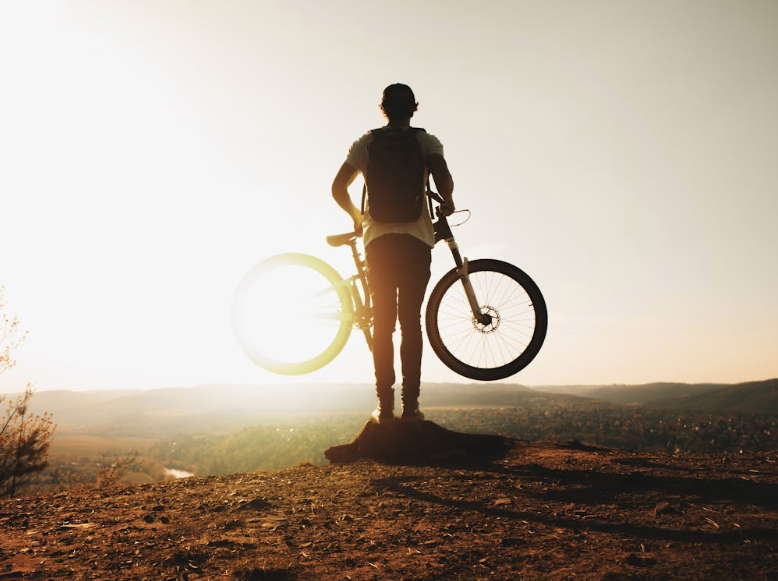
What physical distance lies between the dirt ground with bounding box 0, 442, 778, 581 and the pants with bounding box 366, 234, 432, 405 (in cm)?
135

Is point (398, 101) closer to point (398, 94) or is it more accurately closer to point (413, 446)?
point (398, 94)

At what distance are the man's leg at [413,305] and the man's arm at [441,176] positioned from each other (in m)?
0.71

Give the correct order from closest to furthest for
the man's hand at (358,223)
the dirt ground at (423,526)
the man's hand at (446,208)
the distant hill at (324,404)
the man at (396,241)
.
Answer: the dirt ground at (423,526), the man at (396,241), the man's hand at (446,208), the man's hand at (358,223), the distant hill at (324,404)

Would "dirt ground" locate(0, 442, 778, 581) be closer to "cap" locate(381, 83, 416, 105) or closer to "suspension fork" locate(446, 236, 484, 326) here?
"suspension fork" locate(446, 236, 484, 326)

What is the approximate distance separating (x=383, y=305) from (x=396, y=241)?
0.79 m

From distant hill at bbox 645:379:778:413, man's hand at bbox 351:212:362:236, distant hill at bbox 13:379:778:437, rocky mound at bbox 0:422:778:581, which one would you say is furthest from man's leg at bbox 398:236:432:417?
distant hill at bbox 645:379:778:413

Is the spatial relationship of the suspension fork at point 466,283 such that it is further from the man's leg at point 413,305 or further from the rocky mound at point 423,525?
the rocky mound at point 423,525

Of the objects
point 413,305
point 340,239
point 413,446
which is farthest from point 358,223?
point 413,446

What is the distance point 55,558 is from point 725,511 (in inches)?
155

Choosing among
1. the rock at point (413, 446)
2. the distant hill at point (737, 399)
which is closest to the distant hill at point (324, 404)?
the distant hill at point (737, 399)

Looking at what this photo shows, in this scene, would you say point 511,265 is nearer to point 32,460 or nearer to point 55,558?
point 55,558

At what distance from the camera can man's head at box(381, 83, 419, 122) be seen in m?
5.41

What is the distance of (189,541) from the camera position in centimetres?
274

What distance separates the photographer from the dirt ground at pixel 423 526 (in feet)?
7.04
